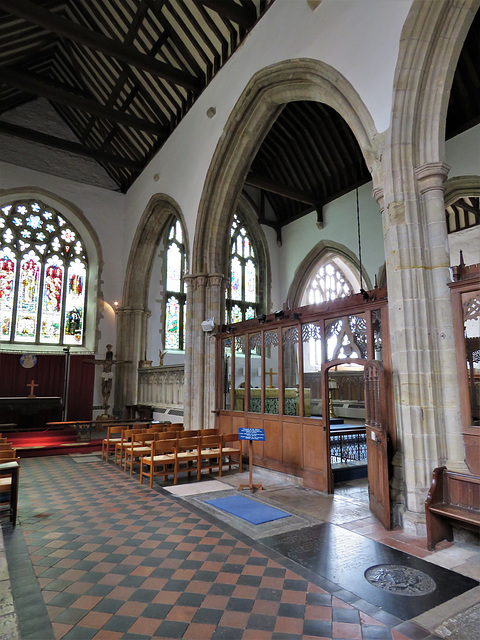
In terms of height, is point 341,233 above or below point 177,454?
above

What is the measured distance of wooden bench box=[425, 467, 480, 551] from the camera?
3.53 meters

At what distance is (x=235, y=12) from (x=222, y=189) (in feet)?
10.4

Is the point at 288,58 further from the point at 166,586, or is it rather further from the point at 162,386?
the point at 162,386

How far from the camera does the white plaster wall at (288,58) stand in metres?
4.98

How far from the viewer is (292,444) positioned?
20.1 ft

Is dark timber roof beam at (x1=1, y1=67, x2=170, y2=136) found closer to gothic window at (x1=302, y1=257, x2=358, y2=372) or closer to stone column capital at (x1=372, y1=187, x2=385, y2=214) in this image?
gothic window at (x1=302, y1=257, x2=358, y2=372)

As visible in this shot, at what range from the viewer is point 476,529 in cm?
355

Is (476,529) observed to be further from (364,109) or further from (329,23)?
(329,23)

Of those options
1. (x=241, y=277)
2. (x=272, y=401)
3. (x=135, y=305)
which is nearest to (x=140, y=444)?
(x=272, y=401)

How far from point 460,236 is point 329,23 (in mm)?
8808

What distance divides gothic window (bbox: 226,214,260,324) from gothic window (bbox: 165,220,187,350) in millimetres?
1702

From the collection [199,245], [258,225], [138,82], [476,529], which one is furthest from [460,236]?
[476,529]

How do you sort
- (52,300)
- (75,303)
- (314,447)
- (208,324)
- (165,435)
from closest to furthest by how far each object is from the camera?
1. (314,447)
2. (165,435)
3. (208,324)
4. (52,300)
5. (75,303)

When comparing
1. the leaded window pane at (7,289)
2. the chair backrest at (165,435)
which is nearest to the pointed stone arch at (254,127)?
the chair backrest at (165,435)
